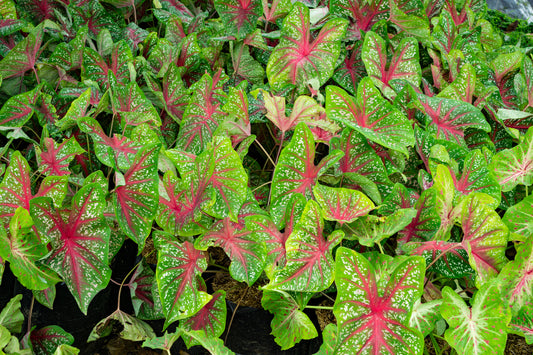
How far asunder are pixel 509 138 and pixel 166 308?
0.96m

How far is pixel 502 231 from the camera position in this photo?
2.89ft

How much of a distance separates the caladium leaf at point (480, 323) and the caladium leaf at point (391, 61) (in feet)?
2.00

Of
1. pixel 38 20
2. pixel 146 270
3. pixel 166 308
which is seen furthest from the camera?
pixel 38 20

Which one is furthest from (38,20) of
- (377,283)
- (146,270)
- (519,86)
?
(519,86)

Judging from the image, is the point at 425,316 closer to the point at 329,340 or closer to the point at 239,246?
the point at 329,340

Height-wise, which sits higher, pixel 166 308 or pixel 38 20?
pixel 38 20

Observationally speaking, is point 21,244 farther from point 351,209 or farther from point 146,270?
point 351,209

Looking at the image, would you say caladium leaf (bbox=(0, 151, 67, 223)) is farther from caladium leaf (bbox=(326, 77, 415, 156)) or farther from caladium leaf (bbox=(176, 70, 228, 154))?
caladium leaf (bbox=(326, 77, 415, 156))

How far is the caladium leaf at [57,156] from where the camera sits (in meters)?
1.04

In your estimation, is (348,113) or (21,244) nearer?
(21,244)

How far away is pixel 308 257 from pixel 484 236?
1.09 feet

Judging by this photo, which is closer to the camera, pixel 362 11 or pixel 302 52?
pixel 302 52

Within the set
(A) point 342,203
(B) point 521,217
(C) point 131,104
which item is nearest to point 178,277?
(A) point 342,203

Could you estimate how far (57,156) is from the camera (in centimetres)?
105
